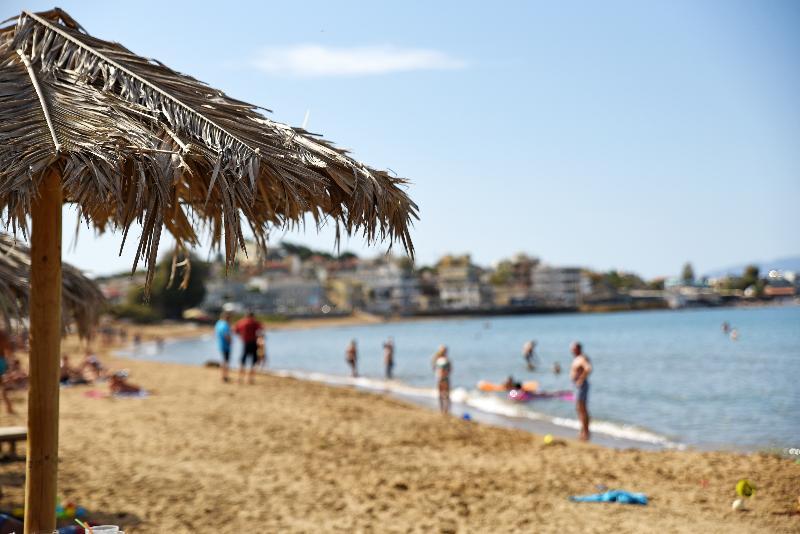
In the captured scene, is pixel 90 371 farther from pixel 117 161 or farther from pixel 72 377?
pixel 117 161

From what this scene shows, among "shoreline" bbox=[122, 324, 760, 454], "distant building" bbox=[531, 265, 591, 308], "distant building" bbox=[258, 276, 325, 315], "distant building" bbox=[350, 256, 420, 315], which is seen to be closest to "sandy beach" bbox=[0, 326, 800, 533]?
"shoreline" bbox=[122, 324, 760, 454]

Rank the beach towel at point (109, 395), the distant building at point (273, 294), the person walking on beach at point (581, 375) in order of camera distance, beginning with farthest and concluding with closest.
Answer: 1. the distant building at point (273, 294)
2. the beach towel at point (109, 395)
3. the person walking on beach at point (581, 375)

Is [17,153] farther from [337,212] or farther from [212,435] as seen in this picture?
[212,435]

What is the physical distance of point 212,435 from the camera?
373 inches

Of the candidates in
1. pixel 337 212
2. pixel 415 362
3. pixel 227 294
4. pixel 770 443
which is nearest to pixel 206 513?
pixel 337 212

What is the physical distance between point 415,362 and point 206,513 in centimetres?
3226

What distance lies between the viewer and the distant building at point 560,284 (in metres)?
142

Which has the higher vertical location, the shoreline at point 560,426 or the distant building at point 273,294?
the distant building at point 273,294

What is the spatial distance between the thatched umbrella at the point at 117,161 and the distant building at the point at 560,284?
453ft

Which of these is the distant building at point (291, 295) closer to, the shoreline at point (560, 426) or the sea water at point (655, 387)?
the sea water at point (655, 387)

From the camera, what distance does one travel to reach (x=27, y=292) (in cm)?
584

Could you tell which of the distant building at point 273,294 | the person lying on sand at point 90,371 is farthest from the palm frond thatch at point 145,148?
the distant building at point 273,294

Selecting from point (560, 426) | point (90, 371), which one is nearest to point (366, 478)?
point (560, 426)

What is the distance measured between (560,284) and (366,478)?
5539 inches
